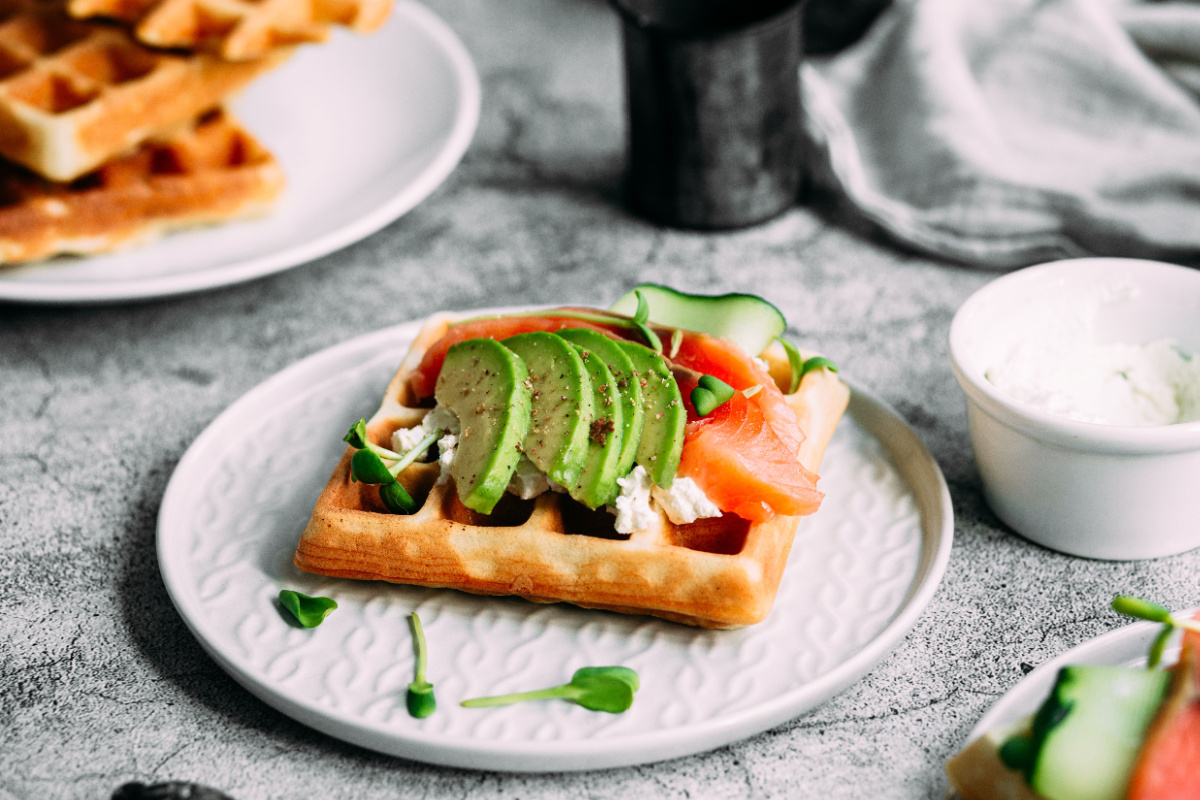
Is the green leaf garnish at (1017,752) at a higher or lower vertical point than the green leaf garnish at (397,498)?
higher

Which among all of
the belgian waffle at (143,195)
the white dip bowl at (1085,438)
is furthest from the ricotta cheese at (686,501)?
the belgian waffle at (143,195)

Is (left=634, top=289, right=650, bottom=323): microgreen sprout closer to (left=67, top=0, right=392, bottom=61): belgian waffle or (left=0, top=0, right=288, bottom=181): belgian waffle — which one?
(left=67, top=0, right=392, bottom=61): belgian waffle

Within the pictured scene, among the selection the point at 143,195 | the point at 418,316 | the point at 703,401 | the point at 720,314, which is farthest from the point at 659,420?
the point at 143,195

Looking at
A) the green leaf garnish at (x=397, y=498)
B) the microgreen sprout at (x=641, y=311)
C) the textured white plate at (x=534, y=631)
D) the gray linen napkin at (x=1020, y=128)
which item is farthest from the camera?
the gray linen napkin at (x=1020, y=128)

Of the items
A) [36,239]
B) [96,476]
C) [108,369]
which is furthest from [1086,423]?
[36,239]

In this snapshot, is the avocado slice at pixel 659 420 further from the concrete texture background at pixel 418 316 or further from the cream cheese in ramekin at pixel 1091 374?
the cream cheese in ramekin at pixel 1091 374

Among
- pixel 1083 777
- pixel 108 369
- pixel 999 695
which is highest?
pixel 1083 777

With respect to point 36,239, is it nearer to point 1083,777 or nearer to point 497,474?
point 497,474

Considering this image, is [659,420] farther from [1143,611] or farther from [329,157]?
[329,157]
